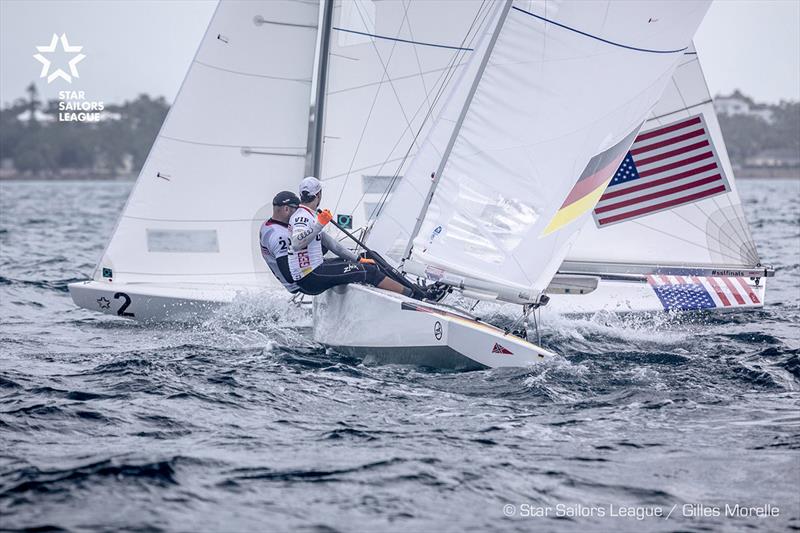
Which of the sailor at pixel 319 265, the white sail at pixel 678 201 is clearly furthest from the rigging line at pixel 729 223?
the sailor at pixel 319 265

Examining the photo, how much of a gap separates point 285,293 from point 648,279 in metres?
3.14

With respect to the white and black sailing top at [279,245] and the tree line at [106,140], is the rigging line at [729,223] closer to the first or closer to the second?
the white and black sailing top at [279,245]

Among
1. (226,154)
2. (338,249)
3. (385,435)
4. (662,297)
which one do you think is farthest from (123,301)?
(662,297)

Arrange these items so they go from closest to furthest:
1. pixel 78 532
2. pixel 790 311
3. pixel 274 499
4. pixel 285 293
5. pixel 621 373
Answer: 1. pixel 78 532
2. pixel 274 499
3. pixel 621 373
4. pixel 285 293
5. pixel 790 311

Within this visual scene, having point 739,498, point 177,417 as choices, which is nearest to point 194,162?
point 177,417

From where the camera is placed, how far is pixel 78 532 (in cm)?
420

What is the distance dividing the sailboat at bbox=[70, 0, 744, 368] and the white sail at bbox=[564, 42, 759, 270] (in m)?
0.08

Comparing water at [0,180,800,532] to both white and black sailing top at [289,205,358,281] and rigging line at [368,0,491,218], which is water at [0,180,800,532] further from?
rigging line at [368,0,491,218]

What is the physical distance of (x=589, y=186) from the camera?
24.1 ft

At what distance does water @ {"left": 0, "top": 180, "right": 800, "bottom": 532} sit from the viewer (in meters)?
4.52

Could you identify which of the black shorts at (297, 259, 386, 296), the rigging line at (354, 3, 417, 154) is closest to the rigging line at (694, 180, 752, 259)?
the rigging line at (354, 3, 417, 154)

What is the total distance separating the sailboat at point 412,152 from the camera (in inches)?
284

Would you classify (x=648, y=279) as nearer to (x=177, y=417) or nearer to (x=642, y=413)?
(x=642, y=413)

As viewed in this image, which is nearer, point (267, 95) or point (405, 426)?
point (405, 426)
